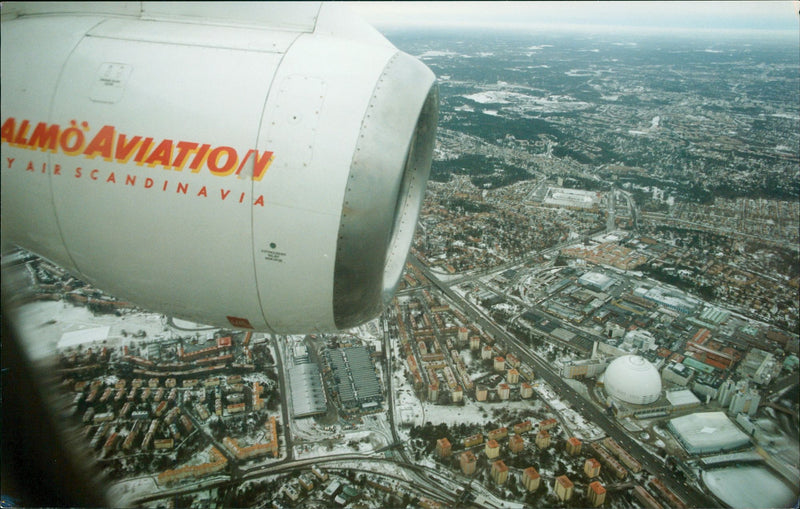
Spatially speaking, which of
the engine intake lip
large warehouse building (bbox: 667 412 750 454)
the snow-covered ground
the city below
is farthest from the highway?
the engine intake lip

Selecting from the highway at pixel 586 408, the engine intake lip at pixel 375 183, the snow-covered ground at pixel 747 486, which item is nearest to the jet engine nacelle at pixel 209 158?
the engine intake lip at pixel 375 183

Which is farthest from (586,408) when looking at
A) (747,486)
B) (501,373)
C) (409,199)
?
(409,199)

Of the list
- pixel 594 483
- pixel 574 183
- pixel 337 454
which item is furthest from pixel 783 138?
pixel 337 454

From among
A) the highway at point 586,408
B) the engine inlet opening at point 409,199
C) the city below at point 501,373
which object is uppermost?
the engine inlet opening at point 409,199

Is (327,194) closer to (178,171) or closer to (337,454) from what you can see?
(178,171)

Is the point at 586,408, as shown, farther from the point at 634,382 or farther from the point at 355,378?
the point at 355,378

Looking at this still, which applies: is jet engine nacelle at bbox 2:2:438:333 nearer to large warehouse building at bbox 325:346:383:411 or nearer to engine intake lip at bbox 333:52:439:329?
engine intake lip at bbox 333:52:439:329

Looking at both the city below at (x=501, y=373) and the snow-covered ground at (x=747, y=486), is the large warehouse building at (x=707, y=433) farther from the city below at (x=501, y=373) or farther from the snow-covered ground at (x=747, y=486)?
the snow-covered ground at (x=747, y=486)

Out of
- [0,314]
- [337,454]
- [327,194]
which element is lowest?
[337,454]
